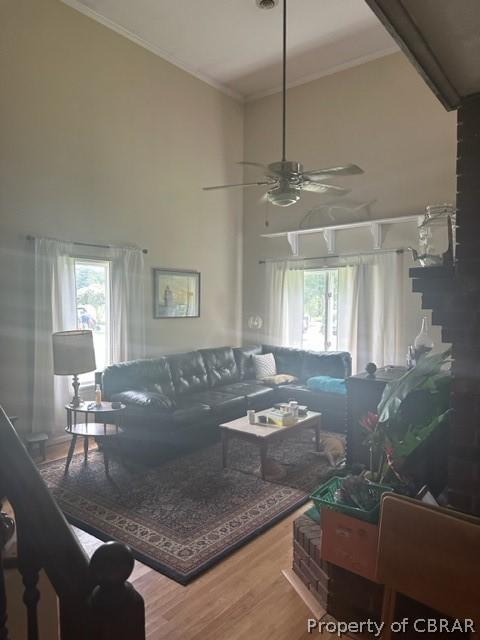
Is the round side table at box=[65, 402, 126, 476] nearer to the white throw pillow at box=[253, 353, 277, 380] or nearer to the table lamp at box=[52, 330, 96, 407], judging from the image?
the table lamp at box=[52, 330, 96, 407]

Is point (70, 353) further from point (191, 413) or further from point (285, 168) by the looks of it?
point (285, 168)

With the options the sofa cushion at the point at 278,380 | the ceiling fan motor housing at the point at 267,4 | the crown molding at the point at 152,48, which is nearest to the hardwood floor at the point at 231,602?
the sofa cushion at the point at 278,380

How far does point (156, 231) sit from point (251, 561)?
447 centimetres

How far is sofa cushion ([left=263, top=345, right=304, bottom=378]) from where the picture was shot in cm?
636

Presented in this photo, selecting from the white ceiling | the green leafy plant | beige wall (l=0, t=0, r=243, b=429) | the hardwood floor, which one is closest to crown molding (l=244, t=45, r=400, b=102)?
the white ceiling

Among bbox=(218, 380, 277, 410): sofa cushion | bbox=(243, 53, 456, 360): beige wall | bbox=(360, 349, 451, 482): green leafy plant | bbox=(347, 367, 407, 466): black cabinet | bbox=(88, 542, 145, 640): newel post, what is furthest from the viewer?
bbox=(243, 53, 456, 360): beige wall

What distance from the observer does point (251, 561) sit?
2.65 meters

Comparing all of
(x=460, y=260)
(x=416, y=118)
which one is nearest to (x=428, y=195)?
Result: (x=416, y=118)

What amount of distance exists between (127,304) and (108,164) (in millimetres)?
1735

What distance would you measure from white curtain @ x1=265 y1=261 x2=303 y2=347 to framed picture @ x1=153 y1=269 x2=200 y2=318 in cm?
119

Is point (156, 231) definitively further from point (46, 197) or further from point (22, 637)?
point (22, 637)

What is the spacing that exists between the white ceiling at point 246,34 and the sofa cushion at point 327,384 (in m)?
4.36

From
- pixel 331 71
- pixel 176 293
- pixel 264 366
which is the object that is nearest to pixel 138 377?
pixel 176 293

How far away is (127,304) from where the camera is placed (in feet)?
18.3
